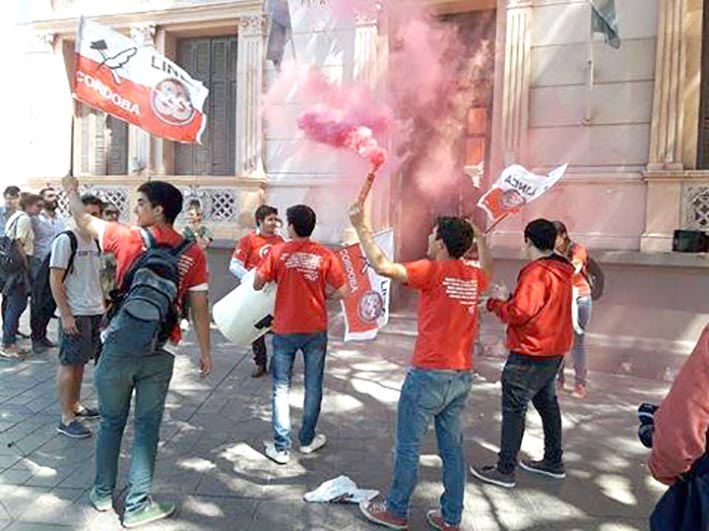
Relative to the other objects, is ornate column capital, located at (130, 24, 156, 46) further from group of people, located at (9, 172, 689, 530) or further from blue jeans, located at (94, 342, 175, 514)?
blue jeans, located at (94, 342, 175, 514)

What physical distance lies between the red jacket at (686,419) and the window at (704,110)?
614cm

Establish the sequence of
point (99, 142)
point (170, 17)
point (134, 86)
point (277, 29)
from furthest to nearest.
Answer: point (99, 142)
point (170, 17)
point (277, 29)
point (134, 86)

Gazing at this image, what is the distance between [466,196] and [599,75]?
2502 millimetres

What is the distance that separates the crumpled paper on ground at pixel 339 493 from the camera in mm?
3627

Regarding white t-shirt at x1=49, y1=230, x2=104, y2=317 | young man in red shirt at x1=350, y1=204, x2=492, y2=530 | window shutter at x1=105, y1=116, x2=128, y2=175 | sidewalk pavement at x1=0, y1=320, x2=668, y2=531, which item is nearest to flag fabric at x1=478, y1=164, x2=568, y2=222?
sidewalk pavement at x1=0, y1=320, x2=668, y2=531

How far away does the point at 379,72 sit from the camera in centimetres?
820

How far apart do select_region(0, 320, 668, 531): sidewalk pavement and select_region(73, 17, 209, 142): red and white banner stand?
8.09 feet

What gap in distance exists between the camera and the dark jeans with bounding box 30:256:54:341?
6.24 metres

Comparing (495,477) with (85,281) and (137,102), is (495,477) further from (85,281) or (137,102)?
(137,102)

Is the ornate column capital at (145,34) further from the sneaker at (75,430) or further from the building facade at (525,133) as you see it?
the sneaker at (75,430)

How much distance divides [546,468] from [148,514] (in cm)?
263

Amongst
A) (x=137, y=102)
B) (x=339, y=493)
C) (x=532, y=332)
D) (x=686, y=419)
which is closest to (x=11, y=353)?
→ (x=137, y=102)

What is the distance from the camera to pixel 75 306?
14.9 feet

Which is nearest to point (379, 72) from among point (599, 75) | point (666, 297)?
point (599, 75)
